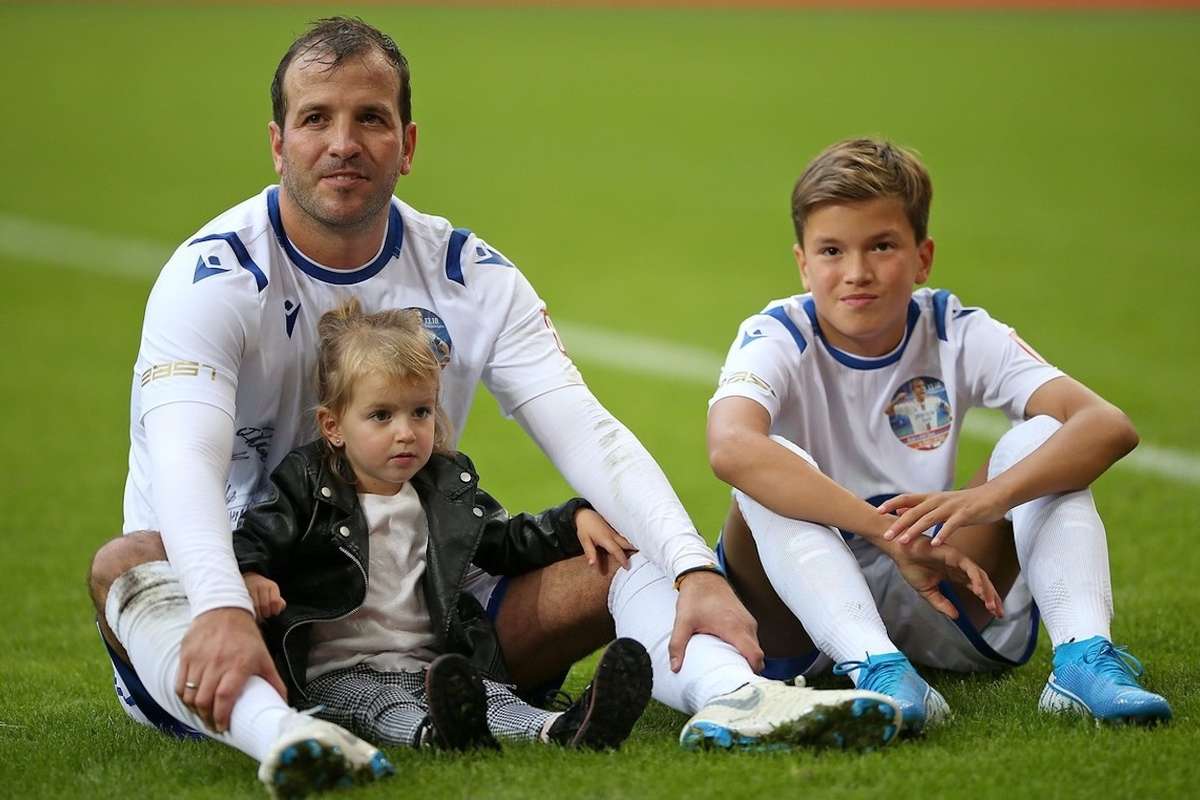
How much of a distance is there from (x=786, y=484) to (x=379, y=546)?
903mm

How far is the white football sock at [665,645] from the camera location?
3.53 m

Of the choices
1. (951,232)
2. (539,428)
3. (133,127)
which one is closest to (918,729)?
(539,428)

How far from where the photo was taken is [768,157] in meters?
16.0

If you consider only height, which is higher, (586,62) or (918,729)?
(586,62)

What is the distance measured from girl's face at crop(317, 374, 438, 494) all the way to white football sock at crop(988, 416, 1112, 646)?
1358 mm

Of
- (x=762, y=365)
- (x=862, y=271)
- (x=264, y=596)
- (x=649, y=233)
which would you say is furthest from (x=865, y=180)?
(x=649, y=233)

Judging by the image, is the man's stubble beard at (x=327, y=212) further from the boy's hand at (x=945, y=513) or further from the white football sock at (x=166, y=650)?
the boy's hand at (x=945, y=513)

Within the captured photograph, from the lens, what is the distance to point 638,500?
3824 mm

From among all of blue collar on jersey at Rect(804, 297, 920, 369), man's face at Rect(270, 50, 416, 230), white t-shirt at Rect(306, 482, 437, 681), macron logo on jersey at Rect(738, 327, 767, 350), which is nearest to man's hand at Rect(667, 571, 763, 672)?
white t-shirt at Rect(306, 482, 437, 681)

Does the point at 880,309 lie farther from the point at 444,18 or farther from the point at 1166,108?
the point at 444,18

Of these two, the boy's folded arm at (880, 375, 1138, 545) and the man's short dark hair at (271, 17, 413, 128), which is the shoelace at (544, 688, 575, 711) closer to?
the boy's folded arm at (880, 375, 1138, 545)

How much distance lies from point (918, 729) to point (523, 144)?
13.6 m

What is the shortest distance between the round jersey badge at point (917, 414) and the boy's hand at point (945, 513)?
1.56 ft

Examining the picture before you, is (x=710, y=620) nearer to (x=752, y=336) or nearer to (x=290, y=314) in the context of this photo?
(x=752, y=336)
